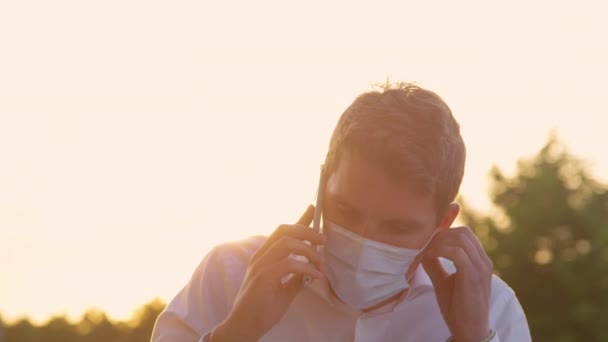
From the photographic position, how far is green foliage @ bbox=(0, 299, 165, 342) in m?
25.8

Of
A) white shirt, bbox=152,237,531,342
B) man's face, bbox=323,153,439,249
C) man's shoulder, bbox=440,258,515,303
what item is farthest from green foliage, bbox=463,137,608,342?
man's face, bbox=323,153,439,249

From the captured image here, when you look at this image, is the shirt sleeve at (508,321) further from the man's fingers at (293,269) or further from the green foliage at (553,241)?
the green foliage at (553,241)

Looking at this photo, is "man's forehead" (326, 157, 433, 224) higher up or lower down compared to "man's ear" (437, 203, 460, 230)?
higher up

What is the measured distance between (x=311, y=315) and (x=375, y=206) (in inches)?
29.6

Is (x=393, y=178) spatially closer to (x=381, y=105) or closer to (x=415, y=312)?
(x=381, y=105)

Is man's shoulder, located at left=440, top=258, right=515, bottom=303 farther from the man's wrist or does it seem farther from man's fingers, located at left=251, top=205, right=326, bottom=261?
the man's wrist

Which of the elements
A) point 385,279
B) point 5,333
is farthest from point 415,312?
point 5,333

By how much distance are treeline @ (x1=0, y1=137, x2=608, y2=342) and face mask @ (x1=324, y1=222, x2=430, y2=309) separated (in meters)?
18.8

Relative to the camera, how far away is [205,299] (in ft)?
17.4

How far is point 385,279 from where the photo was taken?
522 centimetres

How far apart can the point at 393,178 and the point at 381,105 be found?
45cm

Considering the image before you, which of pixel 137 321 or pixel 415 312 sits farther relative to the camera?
pixel 137 321

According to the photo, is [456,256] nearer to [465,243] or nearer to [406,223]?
[465,243]

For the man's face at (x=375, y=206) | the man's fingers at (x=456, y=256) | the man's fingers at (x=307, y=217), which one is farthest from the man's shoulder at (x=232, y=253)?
the man's fingers at (x=456, y=256)
